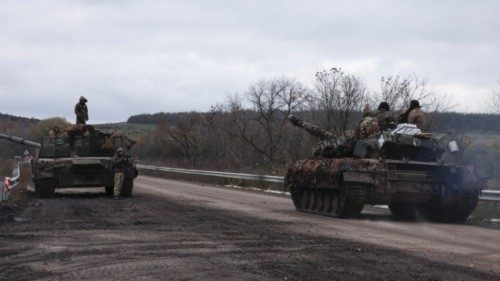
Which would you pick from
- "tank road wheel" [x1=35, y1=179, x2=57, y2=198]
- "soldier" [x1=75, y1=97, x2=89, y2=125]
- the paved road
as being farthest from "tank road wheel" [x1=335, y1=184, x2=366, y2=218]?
"soldier" [x1=75, y1=97, x2=89, y2=125]

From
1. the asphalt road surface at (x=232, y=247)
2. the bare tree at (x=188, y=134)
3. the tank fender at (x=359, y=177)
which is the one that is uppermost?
the bare tree at (x=188, y=134)

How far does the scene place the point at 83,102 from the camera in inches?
813

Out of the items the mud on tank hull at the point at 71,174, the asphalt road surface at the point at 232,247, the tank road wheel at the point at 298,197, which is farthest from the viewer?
the mud on tank hull at the point at 71,174

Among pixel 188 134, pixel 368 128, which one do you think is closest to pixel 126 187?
pixel 368 128

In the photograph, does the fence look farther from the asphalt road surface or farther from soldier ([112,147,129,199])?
soldier ([112,147,129,199])

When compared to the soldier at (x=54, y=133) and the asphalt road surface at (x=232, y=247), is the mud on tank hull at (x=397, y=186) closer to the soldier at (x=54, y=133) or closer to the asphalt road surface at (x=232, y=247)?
the asphalt road surface at (x=232, y=247)

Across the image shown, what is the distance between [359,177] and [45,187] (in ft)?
31.6

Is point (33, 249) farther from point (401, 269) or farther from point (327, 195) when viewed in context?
point (327, 195)

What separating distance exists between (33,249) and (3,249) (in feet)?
1.33

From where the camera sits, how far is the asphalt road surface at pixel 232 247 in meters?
7.28

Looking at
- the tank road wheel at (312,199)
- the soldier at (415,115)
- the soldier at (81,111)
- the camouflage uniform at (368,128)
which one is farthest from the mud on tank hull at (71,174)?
the soldier at (415,115)

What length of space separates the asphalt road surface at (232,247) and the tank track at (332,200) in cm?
39

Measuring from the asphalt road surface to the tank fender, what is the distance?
85 cm

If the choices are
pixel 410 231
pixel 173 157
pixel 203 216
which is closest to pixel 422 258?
pixel 410 231
